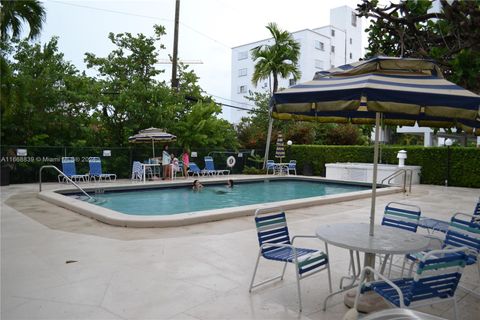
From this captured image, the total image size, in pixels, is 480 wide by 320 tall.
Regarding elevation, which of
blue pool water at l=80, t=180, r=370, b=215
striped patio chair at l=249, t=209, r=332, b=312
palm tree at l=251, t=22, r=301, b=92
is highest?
palm tree at l=251, t=22, r=301, b=92

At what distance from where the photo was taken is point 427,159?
17.6 meters

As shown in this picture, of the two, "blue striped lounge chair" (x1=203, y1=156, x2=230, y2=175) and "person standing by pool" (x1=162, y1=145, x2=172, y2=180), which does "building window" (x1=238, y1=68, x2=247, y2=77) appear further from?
"person standing by pool" (x1=162, y1=145, x2=172, y2=180)

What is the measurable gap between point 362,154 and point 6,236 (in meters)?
17.4

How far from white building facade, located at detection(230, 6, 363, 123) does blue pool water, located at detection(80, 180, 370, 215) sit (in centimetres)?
2638

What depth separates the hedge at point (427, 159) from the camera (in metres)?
16.4

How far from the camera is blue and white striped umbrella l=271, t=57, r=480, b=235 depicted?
11.3 ft

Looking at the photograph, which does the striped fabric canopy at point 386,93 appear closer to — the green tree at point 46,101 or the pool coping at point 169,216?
the pool coping at point 169,216

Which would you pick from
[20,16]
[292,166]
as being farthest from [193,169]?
[20,16]

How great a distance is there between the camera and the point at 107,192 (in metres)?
13.8

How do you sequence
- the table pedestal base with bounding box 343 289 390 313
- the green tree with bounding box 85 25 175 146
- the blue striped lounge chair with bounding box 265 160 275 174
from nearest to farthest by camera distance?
the table pedestal base with bounding box 343 289 390 313
the green tree with bounding box 85 25 175 146
the blue striped lounge chair with bounding box 265 160 275 174

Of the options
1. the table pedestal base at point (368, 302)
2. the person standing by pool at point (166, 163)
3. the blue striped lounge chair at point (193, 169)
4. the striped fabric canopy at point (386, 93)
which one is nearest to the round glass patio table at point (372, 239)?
the table pedestal base at point (368, 302)

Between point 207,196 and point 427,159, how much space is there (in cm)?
1062

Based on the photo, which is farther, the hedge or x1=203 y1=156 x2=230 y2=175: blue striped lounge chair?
x1=203 y1=156 x2=230 y2=175: blue striped lounge chair

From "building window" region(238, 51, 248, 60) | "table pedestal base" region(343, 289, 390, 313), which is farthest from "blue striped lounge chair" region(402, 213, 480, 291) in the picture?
"building window" region(238, 51, 248, 60)
